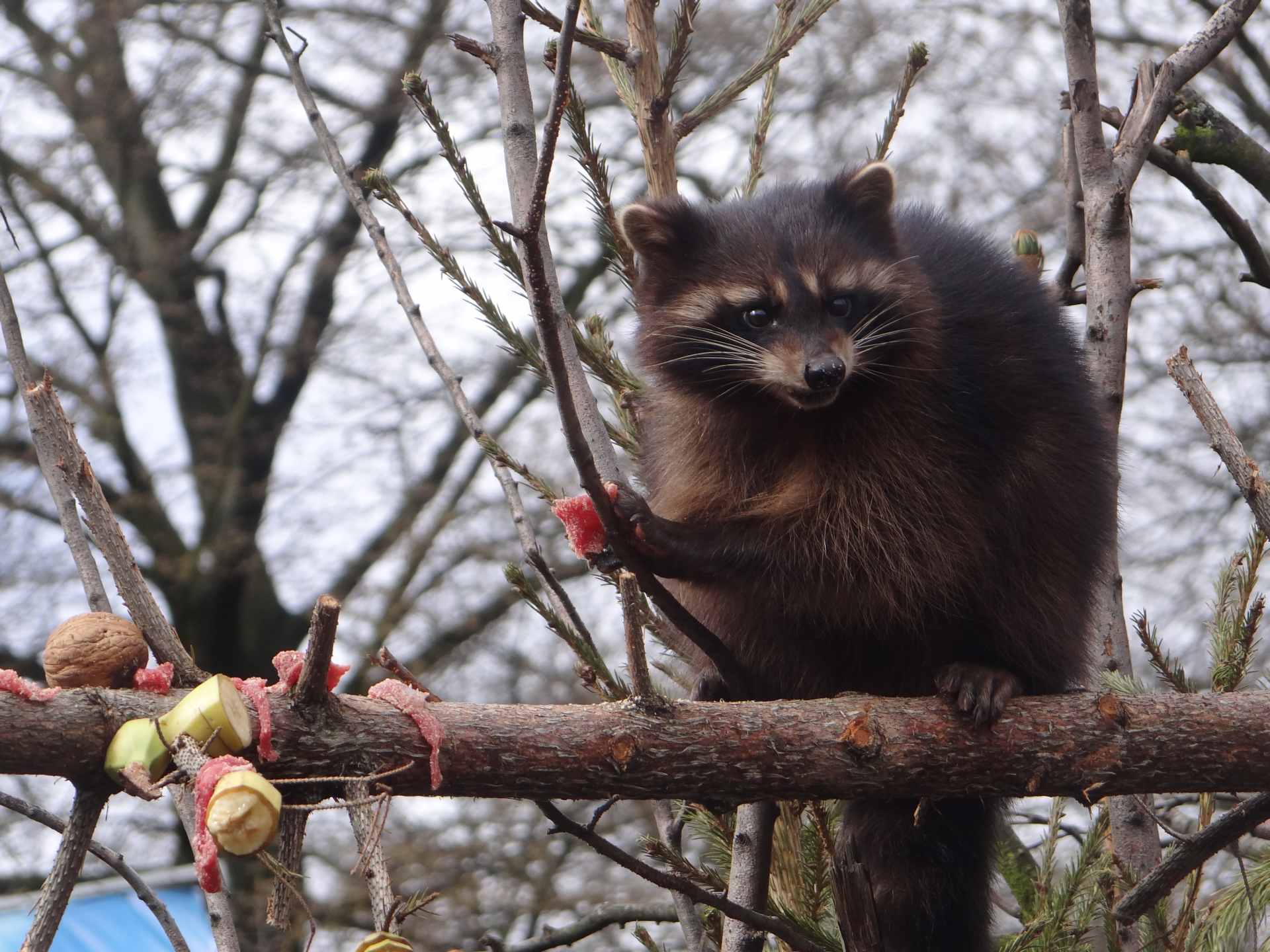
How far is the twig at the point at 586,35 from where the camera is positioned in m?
3.09

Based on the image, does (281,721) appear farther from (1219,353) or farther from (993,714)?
(1219,353)

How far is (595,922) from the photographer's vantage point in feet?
11.1

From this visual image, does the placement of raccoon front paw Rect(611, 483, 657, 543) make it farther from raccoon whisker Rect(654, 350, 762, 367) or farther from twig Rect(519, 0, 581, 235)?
twig Rect(519, 0, 581, 235)

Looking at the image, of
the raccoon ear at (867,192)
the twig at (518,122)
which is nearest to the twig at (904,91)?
the raccoon ear at (867,192)

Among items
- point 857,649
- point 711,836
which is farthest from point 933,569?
point 711,836

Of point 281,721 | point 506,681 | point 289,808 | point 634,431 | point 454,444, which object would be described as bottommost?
point 289,808

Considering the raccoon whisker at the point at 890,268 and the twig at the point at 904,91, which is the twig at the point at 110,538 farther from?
the twig at the point at 904,91

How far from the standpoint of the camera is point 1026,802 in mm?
5043

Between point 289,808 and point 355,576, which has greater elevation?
point 355,576

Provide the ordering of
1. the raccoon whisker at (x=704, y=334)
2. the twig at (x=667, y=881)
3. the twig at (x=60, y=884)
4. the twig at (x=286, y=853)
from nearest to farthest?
1. the twig at (x=60, y=884)
2. the twig at (x=286, y=853)
3. the twig at (x=667, y=881)
4. the raccoon whisker at (x=704, y=334)

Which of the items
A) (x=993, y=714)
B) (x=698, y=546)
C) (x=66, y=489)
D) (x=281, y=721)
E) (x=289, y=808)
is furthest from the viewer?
(x=698, y=546)

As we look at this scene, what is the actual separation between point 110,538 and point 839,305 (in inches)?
70.0

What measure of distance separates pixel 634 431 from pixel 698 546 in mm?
983

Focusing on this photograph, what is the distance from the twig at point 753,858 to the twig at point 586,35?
169cm
